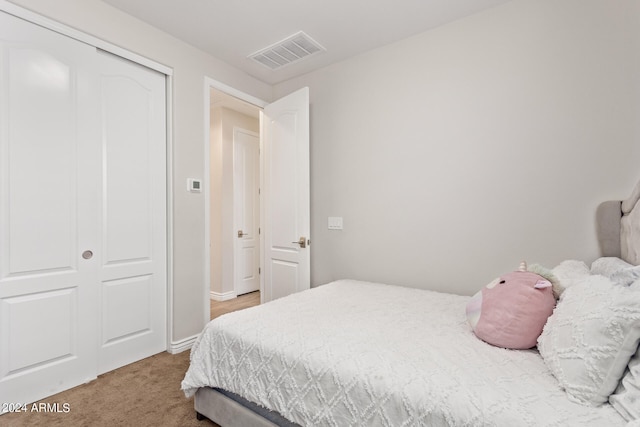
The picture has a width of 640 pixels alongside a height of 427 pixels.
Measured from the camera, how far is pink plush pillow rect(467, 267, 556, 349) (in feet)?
4.09

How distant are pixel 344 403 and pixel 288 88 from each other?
3.16 meters

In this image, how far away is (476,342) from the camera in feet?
4.38

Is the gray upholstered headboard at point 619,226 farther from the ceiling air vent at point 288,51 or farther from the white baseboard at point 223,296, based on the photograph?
the white baseboard at point 223,296

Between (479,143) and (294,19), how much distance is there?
172 cm

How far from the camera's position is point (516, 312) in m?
1.27

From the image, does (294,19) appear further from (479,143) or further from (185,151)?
(479,143)

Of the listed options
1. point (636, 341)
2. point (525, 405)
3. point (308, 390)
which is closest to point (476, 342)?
point (525, 405)

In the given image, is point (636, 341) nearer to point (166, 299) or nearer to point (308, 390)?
point (308, 390)

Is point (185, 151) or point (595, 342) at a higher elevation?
point (185, 151)

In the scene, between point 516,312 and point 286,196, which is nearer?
point 516,312

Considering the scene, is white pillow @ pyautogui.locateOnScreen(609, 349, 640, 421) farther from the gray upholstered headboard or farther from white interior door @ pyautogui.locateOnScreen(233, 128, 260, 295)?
white interior door @ pyautogui.locateOnScreen(233, 128, 260, 295)

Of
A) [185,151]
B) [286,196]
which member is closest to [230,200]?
[286,196]

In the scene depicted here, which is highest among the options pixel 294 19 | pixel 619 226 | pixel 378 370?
pixel 294 19

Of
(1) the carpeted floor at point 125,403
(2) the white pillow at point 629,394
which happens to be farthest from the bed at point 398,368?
(1) the carpeted floor at point 125,403
